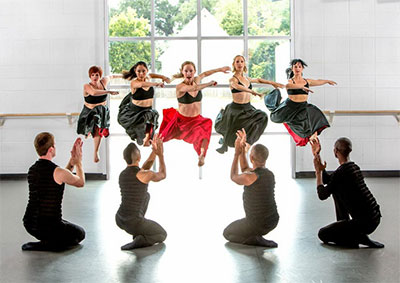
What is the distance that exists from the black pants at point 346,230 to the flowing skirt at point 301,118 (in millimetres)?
1628

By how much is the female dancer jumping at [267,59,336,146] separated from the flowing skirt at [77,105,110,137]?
221 centimetres

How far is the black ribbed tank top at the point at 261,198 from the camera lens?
197 inches

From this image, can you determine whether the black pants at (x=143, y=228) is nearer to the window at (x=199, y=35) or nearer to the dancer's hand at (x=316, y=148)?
the dancer's hand at (x=316, y=148)

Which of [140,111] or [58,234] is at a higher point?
[140,111]

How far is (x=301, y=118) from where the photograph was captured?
6.68m

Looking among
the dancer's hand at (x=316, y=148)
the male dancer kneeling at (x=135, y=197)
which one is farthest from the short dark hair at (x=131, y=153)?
the dancer's hand at (x=316, y=148)

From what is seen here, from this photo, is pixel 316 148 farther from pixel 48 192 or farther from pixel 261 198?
pixel 48 192

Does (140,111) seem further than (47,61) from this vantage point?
No

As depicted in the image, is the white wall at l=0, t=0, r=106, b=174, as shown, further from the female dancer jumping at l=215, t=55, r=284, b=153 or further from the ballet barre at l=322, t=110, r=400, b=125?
the ballet barre at l=322, t=110, r=400, b=125

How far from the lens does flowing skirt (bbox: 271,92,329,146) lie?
21.7ft

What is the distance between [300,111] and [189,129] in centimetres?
139

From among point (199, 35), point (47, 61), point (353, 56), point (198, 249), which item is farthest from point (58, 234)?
point (353, 56)

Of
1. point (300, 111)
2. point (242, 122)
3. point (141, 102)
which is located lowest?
point (242, 122)

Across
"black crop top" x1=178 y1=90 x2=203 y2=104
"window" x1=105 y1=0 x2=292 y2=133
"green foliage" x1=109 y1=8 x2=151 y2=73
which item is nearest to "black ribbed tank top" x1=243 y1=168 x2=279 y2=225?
"black crop top" x1=178 y1=90 x2=203 y2=104
